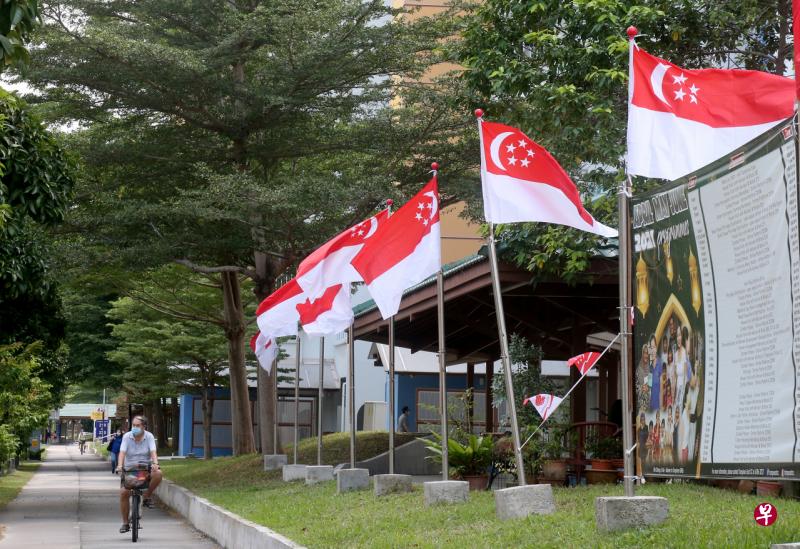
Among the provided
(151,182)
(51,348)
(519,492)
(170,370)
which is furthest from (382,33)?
(170,370)

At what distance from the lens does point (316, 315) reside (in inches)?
717

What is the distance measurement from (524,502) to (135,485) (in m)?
7.94

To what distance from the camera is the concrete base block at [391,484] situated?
16.5 meters

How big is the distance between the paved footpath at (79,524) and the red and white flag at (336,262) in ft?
13.8

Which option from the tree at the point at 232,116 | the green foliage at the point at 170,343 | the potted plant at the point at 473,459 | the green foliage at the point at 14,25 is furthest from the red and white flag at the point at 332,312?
the green foliage at the point at 170,343

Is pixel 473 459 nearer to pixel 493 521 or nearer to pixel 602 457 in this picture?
pixel 602 457

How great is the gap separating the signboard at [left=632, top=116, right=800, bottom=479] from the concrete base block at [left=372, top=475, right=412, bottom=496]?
8.37 m

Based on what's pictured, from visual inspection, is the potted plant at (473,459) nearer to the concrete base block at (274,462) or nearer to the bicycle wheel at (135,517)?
the bicycle wheel at (135,517)

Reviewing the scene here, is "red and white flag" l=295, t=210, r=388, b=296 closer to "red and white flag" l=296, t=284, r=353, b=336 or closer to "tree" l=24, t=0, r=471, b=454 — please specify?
"red and white flag" l=296, t=284, r=353, b=336

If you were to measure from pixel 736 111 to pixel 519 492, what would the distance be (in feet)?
15.8

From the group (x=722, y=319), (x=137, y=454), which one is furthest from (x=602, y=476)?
(x=722, y=319)

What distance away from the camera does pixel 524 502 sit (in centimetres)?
1116

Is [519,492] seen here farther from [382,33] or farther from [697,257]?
[382,33]

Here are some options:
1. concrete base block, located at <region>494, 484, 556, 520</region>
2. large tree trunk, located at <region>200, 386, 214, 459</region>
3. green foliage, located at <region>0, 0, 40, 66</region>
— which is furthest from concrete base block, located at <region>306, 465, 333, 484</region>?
large tree trunk, located at <region>200, 386, 214, 459</region>
